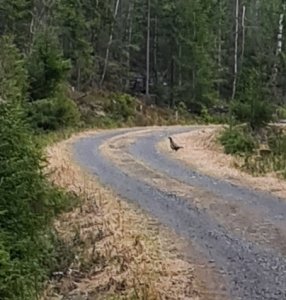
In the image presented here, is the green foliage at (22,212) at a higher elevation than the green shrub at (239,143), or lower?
higher

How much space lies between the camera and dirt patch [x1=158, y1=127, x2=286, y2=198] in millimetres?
A: 14964

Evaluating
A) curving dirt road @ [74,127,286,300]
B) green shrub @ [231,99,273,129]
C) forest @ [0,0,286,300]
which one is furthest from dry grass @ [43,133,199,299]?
green shrub @ [231,99,273,129]

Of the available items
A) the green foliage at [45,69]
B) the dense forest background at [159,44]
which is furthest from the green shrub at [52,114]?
the dense forest background at [159,44]

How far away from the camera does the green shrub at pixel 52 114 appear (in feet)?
92.5

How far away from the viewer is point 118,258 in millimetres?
9148

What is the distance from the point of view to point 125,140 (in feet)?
88.2

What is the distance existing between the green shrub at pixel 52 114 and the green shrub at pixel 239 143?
891 cm

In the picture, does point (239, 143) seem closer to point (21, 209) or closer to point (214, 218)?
point (214, 218)

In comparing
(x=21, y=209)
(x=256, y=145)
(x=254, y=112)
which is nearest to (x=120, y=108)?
(x=254, y=112)

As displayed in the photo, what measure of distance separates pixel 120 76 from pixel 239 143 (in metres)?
28.4

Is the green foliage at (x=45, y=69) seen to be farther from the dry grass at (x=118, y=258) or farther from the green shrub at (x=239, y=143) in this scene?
the dry grass at (x=118, y=258)

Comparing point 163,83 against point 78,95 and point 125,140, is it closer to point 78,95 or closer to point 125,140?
point 78,95

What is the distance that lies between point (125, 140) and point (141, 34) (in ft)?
85.9

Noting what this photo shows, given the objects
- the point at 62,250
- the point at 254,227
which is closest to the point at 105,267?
the point at 62,250
